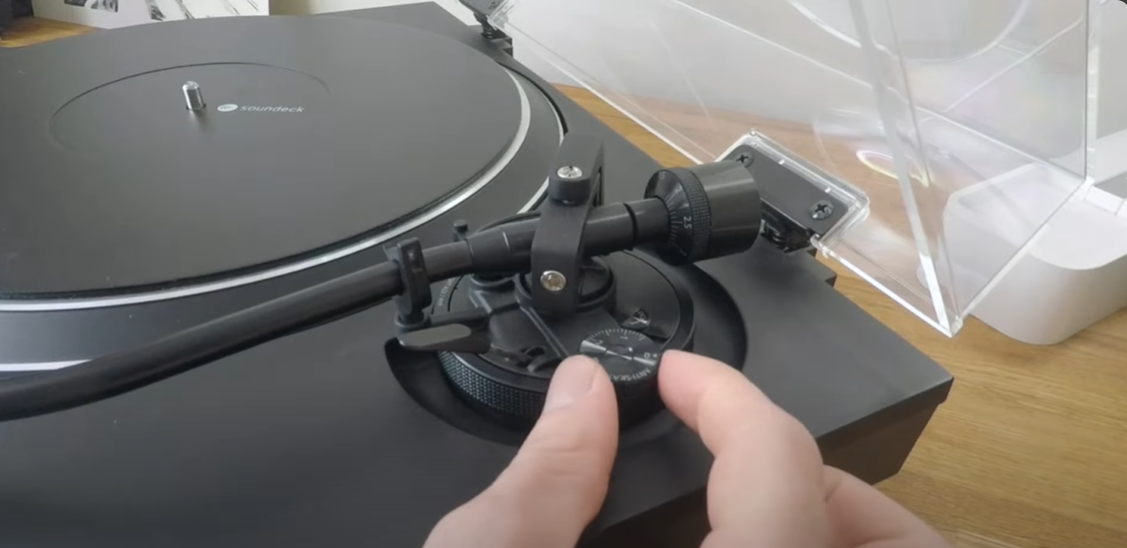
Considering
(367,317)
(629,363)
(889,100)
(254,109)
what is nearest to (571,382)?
A: (629,363)

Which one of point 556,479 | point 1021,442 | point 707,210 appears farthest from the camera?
point 1021,442

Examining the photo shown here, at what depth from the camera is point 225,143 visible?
0.58 metres

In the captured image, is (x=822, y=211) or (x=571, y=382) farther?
(x=822, y=211)

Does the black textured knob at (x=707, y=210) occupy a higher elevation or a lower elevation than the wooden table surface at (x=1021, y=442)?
higher

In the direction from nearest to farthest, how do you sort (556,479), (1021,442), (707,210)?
(556,479), (707,210), (1021,442)

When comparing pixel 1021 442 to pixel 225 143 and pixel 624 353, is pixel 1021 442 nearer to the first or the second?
pixel 624 353

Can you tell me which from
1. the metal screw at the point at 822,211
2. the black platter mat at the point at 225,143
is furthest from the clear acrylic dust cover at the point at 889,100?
the black platter mat at the point at 225,143

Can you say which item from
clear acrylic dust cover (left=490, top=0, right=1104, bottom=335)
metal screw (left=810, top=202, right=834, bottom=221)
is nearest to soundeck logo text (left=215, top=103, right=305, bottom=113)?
clear acrylic dust cover (left=490, top=0, right=1104, bottom=335)

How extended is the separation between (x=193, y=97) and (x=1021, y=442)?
576 mm

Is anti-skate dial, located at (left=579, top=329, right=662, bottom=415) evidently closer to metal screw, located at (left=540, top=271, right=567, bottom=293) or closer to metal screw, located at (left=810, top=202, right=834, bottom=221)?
metal screw, located at (left=540, top=271, right=567, bottom=293)

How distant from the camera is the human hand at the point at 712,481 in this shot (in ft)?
1.04

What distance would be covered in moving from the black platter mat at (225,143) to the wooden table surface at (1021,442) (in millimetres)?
319

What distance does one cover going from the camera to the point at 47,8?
1.14m

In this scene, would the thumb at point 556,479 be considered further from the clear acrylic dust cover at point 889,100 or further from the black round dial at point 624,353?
the clear acrylic dust cover at point 889,100
